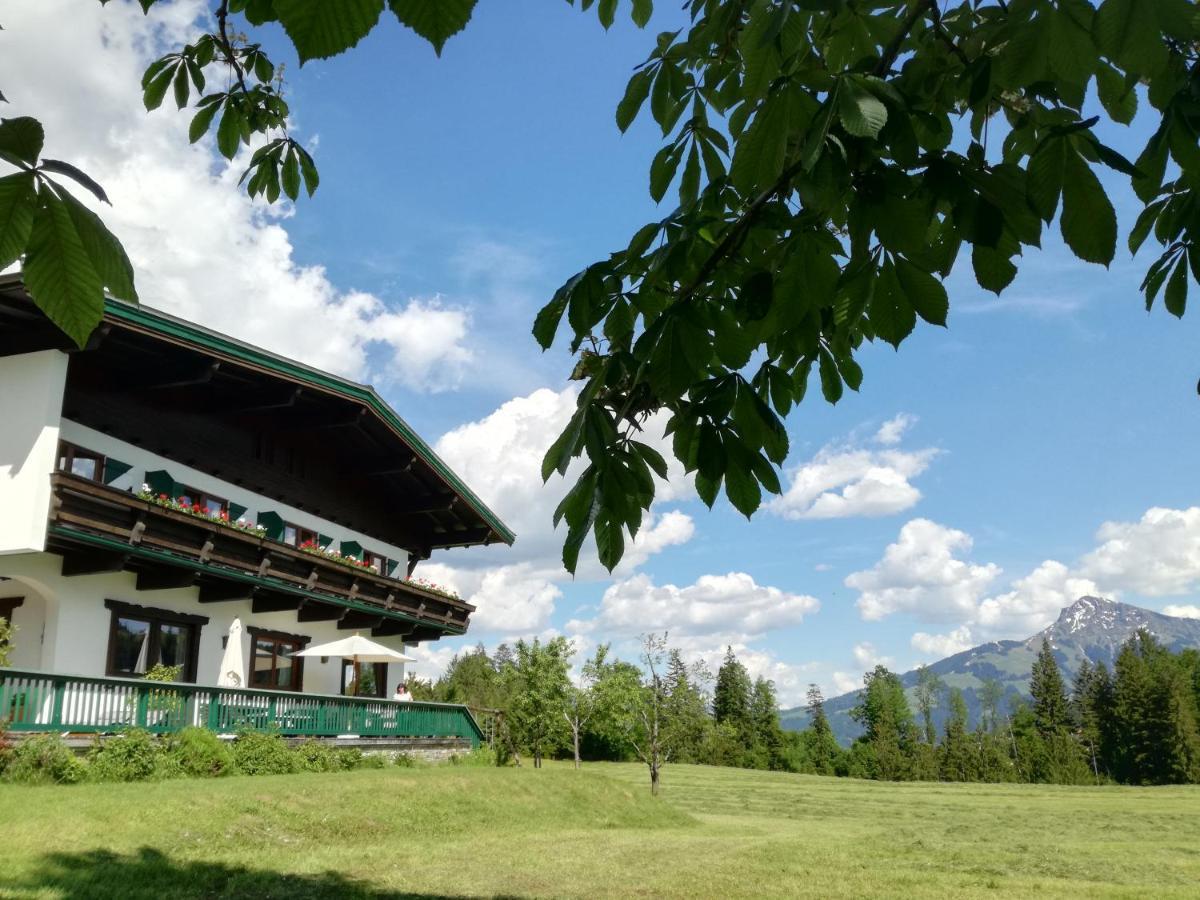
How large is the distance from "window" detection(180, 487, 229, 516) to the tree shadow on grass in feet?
35.9

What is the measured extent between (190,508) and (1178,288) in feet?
60.5

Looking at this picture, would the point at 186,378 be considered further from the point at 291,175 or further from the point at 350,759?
the point at 291,175

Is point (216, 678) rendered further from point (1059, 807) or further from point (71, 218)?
point (1059, 807)

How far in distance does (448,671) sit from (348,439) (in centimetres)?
6499

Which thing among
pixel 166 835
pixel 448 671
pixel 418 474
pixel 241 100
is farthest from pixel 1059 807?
pixel 448 671

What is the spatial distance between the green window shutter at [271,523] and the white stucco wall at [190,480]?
163mm

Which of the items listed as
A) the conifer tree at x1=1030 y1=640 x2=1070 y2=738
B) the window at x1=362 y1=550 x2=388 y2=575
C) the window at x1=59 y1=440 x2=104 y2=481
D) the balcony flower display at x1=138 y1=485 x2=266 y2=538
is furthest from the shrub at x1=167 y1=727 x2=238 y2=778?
the conifer tree at x1=1030 y1=640 x2=1070 y2=738

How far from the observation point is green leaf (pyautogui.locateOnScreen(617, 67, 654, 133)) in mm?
3195

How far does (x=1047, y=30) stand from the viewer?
6.56 feet

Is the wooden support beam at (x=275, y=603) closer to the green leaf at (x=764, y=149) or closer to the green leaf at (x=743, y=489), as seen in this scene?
the green leaf at (x=743, y=489)

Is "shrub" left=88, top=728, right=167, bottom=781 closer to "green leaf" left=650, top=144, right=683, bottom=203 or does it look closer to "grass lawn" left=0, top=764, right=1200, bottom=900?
"grass lawn" left=0, top=764, right=1200, bottom=900

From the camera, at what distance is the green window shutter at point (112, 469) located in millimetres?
17828

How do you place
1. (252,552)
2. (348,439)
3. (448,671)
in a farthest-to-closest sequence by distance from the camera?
1. (448,671)
2. (348,439)
3. (252,552)

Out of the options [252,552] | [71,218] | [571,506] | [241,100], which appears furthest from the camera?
[252,552]
